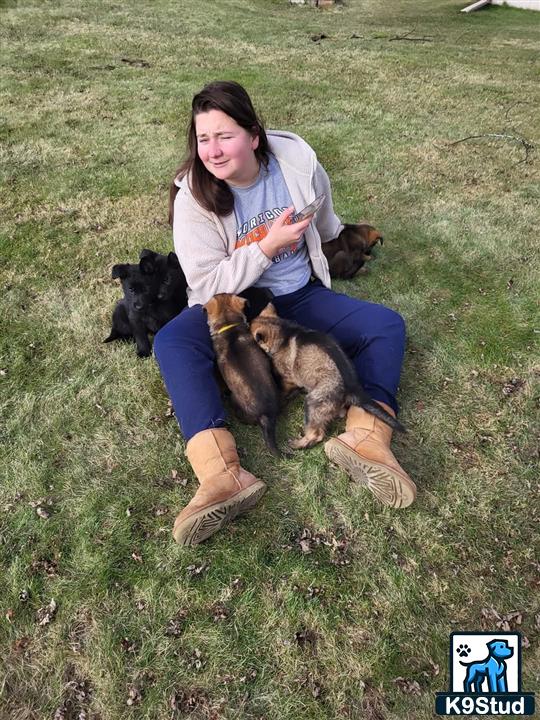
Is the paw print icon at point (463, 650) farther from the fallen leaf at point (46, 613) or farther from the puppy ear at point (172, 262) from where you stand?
the puppy ear at point (172, 262)

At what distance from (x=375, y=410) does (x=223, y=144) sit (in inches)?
83.3

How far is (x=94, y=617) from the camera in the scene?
2.78 metres

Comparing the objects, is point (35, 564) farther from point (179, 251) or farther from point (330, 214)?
point (330, 214)

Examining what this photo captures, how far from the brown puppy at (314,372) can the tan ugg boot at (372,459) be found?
0.34 feet

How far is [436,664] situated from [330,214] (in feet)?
11.5

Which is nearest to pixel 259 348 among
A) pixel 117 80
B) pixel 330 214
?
pixel 330 214

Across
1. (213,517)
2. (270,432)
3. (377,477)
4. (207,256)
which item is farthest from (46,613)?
(207,256)

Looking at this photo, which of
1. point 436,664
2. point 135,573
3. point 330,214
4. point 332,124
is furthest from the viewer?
point 332,124

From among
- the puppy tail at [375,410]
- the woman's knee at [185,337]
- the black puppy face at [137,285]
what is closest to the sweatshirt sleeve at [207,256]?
the woman's knee at [185,337]

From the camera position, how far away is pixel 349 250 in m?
5.47

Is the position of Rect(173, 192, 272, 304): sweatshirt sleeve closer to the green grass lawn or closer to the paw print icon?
the green grass lawn

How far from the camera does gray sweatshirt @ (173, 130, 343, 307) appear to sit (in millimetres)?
3713

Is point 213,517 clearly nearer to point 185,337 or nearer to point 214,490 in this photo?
point 214,490

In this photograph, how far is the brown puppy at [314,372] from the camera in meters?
3.44
